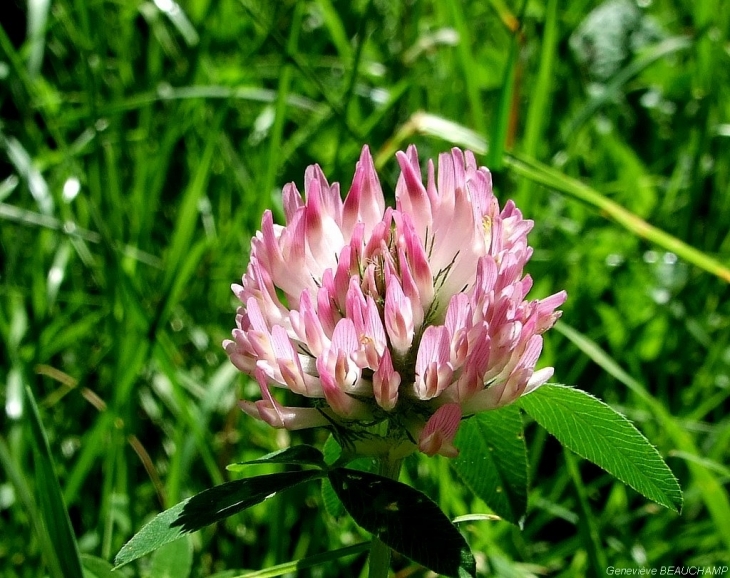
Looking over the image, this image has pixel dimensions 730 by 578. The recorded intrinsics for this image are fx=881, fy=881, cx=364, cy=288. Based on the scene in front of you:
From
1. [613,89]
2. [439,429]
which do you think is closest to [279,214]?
[613,89]

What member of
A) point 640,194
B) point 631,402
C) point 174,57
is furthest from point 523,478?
point 174,57

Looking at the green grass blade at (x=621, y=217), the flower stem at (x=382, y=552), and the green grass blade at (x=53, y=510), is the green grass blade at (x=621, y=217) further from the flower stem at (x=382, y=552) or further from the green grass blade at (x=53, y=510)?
the green grass blade at (x=53, y=510)

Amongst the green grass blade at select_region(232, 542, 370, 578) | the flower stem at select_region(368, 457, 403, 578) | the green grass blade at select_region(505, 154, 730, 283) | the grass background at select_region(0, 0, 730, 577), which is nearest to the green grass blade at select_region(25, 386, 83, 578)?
the grass background at select_region(0, 0, 730, 577)

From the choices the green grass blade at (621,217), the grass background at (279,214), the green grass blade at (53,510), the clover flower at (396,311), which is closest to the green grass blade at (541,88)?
the grass background at (279,214)

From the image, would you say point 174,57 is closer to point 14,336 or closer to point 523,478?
point 14,336

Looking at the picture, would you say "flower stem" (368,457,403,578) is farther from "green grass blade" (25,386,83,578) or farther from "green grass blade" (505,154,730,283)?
"green grass blade" (505,154,730,283)
